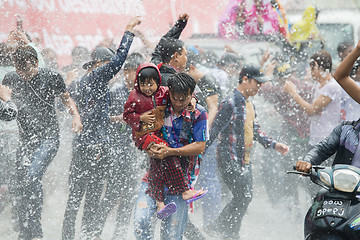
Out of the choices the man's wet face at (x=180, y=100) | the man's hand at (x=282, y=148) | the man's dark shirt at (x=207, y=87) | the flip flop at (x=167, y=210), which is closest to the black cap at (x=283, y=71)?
the man's dark shirt at (x=207, y=87)

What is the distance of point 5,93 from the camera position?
14.4 feet

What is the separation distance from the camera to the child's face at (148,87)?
356cm

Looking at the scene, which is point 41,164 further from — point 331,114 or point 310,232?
point 331,114

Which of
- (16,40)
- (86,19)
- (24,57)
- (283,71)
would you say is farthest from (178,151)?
(86,19)

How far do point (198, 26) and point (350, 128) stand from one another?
6.52m

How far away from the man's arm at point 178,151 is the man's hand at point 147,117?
18cm

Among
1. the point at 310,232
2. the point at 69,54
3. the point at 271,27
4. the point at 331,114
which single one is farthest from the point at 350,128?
the point at 69,54

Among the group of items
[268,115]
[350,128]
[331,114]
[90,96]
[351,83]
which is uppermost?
[351,83]

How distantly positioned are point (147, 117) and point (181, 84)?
12.9 inches

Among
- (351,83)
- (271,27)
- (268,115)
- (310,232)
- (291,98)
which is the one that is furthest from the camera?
(271,27)

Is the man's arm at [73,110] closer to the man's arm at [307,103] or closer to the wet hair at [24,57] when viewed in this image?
the wet hair at [24,57]

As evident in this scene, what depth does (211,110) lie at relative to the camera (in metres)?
5.02

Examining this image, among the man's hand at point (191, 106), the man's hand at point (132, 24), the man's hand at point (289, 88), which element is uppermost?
the man's hand at point (132, 24)

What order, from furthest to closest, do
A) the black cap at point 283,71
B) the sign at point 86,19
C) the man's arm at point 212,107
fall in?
the sign at point 86,19 → the black cap at point 283,71 → the man's arm at point 212,107
